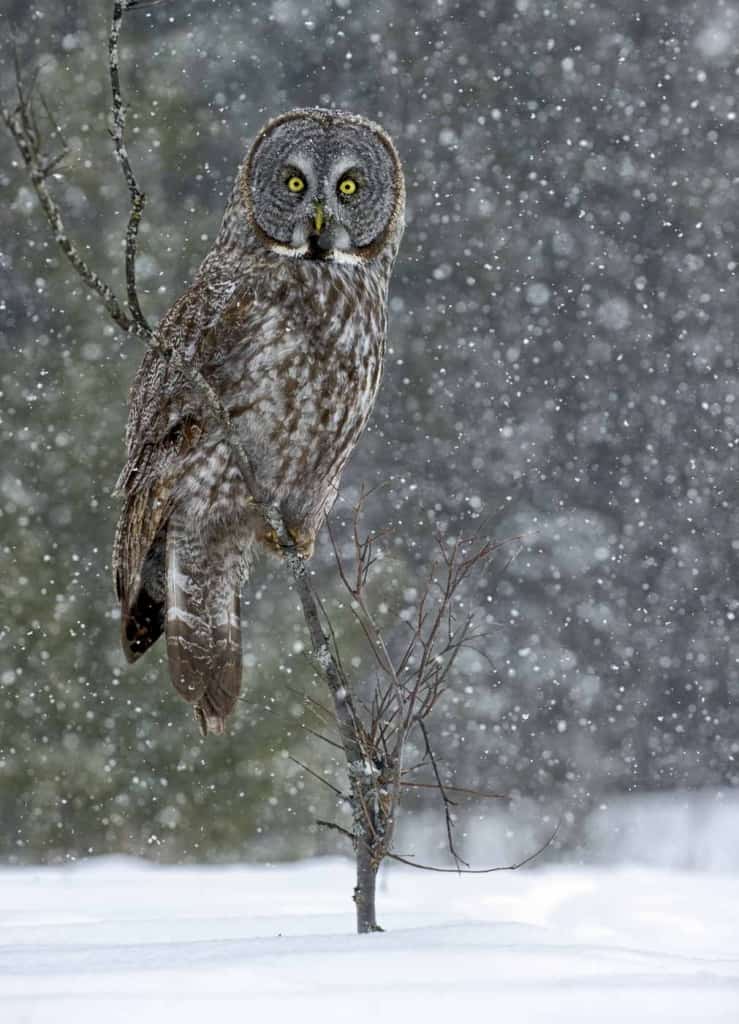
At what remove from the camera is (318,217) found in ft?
9.47

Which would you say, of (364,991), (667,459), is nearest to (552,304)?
(667,459)

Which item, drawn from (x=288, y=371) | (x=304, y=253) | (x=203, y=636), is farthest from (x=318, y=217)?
(x=203, y=636)

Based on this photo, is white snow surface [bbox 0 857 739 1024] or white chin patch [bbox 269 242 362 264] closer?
white snow surface [bbox 0 857 739 1024]

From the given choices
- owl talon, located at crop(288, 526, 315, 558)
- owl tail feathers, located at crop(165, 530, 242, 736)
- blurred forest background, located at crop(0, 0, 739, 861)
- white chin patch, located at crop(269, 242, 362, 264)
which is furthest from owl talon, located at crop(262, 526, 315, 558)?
blurred forest background, located at crop(0, 0, 739, 861)

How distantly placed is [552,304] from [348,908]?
5.82m

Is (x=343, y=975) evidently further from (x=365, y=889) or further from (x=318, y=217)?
(x=318, y=217)

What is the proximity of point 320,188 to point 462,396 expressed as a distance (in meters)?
6.26

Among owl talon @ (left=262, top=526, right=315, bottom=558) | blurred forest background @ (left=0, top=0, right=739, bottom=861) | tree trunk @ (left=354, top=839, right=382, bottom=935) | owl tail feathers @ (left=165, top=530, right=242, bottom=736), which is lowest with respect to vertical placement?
tree trunk @ (left=354, top=839, right=382, bottom=935)

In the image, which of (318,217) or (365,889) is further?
(318,217)

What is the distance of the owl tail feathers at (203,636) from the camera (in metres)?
2.77

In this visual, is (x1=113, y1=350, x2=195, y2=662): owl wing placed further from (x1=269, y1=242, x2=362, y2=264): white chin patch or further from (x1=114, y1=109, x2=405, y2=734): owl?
(x1=269, y1=242, x2=362, y2=264): white chin patch

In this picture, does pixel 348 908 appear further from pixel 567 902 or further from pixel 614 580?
pixel 614 580

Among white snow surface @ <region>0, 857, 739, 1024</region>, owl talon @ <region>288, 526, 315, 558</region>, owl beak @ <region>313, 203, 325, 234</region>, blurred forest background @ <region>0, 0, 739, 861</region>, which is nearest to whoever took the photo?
white snow surface @ <region>0, 857, 739, 1024</region>

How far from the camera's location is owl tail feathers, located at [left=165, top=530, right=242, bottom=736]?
2770mm
